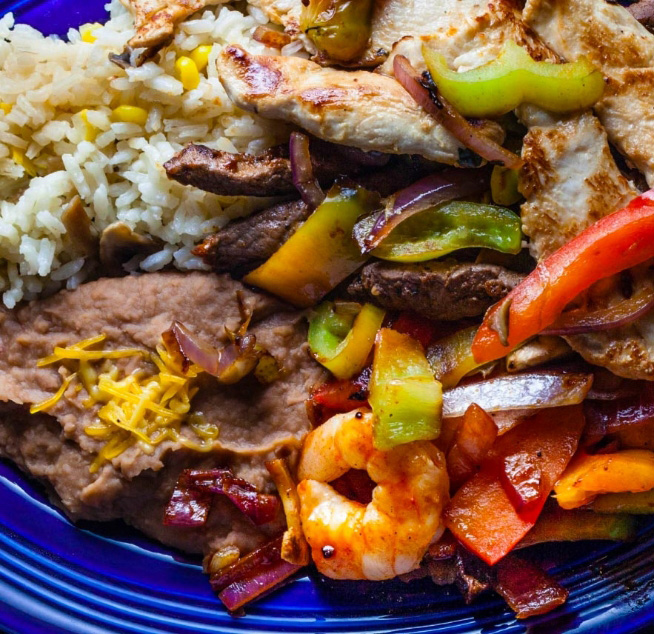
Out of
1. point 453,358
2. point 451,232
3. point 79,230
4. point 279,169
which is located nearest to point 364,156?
point 279,169

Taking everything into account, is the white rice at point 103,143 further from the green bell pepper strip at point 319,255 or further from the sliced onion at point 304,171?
the green bell pepper strip at point 319,255

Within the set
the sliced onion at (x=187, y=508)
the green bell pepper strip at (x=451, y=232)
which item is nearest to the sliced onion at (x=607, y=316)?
the green bell pepper strip at (x=451, y=232)

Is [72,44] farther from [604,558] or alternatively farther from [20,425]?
[604,558]

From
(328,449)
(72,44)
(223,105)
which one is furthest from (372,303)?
(72,44)

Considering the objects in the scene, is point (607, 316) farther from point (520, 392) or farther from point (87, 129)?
point (87, 129)

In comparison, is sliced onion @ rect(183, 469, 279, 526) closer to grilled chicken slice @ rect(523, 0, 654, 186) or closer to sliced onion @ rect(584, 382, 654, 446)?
sliced onion @ rect(584, 382, 654, 446)

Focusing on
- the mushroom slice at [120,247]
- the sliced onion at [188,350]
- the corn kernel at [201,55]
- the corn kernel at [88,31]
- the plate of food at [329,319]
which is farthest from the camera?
the corn kernel at [88,31]
